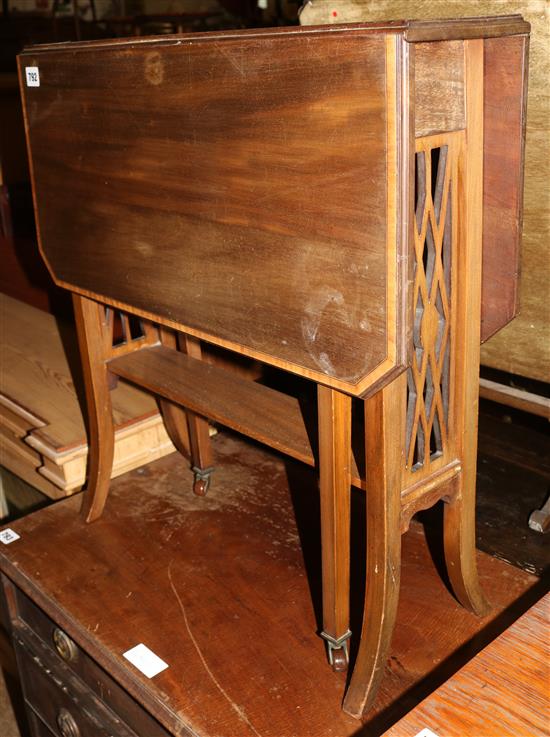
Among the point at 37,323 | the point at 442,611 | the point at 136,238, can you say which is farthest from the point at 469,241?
the point at 37,323

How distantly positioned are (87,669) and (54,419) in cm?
83

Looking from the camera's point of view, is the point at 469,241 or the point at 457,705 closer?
the point at 457,705

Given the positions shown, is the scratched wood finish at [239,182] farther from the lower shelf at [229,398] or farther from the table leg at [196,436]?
the table leg at [196,436]

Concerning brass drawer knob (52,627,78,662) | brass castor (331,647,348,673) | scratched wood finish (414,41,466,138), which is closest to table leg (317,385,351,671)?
brass castor (331,647,348,673)

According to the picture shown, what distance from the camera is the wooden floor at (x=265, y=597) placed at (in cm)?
142

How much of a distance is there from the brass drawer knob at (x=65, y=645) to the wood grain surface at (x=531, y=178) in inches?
44.7

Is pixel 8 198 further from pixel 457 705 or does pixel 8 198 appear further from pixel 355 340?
pixel 457 705

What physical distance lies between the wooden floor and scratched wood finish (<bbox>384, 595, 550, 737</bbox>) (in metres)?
0.25

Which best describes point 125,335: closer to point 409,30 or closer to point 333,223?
point 333,223

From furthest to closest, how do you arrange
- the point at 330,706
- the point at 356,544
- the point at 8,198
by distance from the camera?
the point at 8,198
the point at 356,544
the point at 330,706

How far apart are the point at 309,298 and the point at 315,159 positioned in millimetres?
194

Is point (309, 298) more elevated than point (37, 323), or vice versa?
point (309, 298)

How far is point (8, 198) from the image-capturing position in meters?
3.36

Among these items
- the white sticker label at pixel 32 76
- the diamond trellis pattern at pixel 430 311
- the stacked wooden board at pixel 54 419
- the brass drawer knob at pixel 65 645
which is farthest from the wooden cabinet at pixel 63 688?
the white sticker label at pixel 32 76
